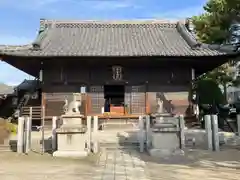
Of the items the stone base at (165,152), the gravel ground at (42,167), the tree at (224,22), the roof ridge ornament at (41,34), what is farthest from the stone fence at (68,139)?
the tree at (224,22)

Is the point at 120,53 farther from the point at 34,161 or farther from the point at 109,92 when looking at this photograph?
the point at 34,161

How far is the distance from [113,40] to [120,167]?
14748 millimetres

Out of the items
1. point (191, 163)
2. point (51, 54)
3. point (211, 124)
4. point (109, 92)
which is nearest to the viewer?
point (191, 163)

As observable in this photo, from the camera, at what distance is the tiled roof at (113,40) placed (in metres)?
19.6

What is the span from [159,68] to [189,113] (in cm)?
318

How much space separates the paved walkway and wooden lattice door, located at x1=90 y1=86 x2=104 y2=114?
843 cm

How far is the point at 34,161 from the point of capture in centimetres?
1043

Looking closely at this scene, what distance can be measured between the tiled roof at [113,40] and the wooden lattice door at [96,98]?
87.4 inches

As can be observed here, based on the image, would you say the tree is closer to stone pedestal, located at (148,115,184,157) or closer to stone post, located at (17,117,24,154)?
stone pedestal, located at (148,115,184,157)

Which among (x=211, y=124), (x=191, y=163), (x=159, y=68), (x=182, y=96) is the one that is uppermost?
(x=159, y=68)

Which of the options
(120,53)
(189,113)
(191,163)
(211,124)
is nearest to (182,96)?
(189,113)

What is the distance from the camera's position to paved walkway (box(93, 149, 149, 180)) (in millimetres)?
7832

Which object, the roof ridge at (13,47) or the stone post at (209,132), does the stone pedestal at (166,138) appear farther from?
the roof ridge at (13,47)

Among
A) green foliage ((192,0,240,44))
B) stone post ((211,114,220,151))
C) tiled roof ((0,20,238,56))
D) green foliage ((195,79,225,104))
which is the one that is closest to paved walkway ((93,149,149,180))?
stone post ((211,114,220,151))
